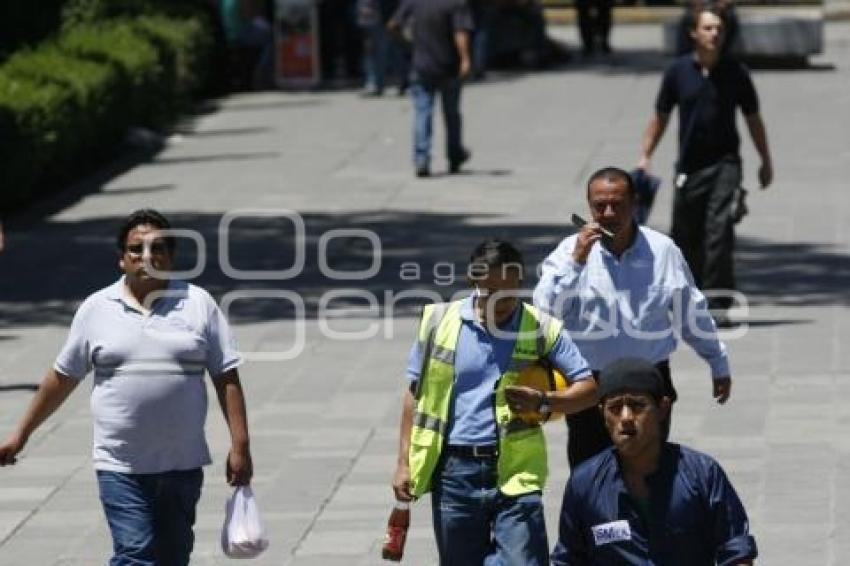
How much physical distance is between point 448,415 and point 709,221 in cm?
718

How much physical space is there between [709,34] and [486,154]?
37.4 feet

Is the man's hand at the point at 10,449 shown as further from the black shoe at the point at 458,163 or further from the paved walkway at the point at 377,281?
the black shoe at the point at 458,163

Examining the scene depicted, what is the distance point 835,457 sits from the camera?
492 inches

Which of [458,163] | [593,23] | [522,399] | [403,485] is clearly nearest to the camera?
[522,399]

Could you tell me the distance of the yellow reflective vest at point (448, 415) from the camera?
866cm

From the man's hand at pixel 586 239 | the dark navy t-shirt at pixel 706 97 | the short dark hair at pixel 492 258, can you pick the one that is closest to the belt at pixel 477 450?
the short dark hair at pixel 492 258

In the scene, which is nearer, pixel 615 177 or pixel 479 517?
pixel 479 517

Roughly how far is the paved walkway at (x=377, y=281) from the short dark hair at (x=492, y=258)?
7.77 feet

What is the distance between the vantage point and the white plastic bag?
8.95 metres

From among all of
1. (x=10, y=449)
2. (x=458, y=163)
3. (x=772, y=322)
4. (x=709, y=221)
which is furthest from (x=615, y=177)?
(x=458, y=163)

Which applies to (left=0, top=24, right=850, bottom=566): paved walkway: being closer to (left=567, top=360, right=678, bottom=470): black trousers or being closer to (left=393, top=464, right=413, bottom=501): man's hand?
(left=567, top=360, right=678, bottom=470): black trousers

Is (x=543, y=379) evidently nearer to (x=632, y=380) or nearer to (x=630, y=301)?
(x=630, y=301)

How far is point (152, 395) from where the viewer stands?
8828 millimetres

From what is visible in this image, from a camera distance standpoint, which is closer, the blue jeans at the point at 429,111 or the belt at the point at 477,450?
the belt at the point at 477,450
